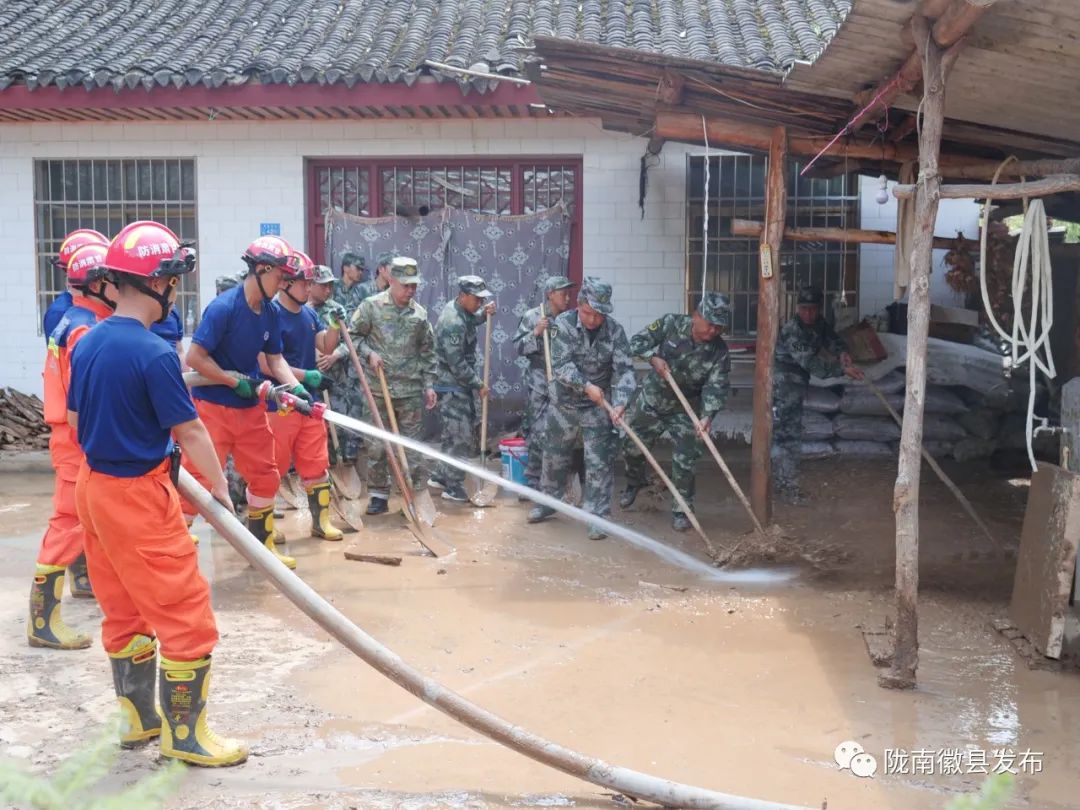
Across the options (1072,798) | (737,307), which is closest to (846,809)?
(1072,798)

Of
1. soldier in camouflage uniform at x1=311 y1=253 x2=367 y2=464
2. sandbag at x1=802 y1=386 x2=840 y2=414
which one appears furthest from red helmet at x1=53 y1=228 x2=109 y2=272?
sandbag at x1=802 y1=386 x2=840 y2=414

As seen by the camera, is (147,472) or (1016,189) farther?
(1016,189)

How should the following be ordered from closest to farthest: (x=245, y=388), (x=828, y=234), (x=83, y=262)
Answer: (x=83, y=262)
(x=245, y=388)
(x=828, y=234)

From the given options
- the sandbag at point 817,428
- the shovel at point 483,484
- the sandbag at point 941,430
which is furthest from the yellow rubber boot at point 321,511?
the sandbag at point 941,430

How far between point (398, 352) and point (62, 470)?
3572 millimetres

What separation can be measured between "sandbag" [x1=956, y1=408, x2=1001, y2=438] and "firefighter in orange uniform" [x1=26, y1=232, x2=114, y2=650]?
307 inches

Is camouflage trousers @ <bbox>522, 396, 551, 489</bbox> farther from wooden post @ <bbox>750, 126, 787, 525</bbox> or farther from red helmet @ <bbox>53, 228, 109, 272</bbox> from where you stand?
red helmet @ <bbox>53, 228, 109, 272</bbox>

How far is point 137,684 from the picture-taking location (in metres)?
3.88

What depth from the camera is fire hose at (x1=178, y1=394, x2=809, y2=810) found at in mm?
3367

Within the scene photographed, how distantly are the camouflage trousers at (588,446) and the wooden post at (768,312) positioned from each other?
1.06m

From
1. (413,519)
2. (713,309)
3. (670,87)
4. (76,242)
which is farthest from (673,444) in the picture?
(76,242)

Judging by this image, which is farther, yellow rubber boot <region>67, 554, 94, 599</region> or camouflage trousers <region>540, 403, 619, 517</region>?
camouflage trousers <region>540, 403, 619, 517</region>

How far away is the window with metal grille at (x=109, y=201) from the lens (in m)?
10.8

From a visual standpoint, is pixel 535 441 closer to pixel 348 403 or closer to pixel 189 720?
pixel 348 403
